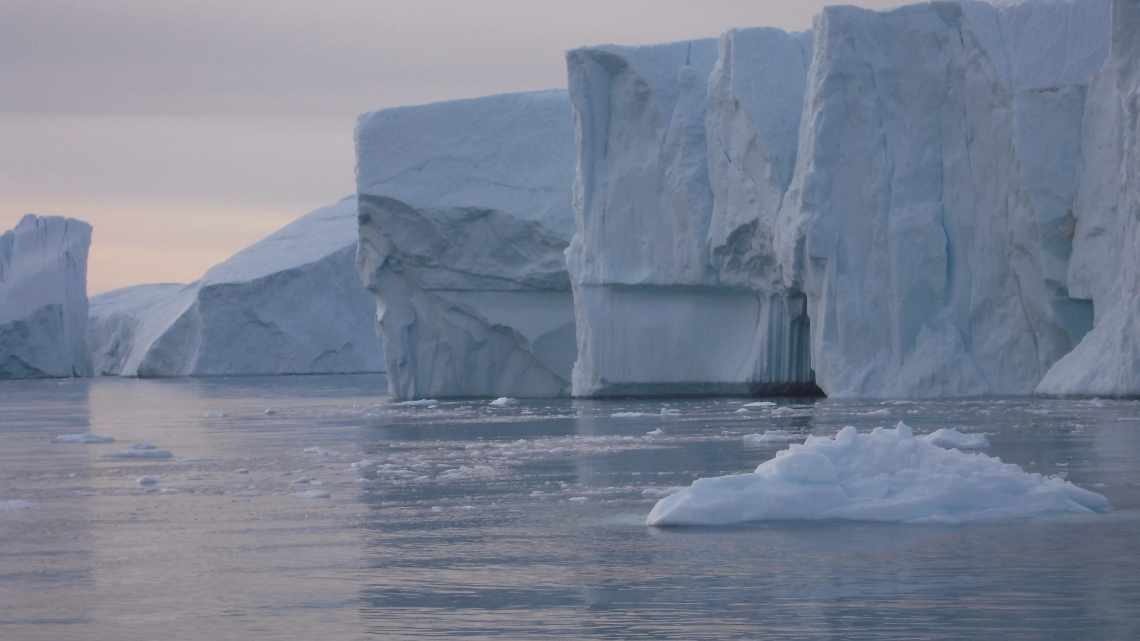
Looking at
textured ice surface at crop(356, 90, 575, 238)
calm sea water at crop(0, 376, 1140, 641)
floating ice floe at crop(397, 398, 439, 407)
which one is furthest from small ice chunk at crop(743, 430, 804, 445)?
textured ice surface at crop(356, 90, 575, 238)

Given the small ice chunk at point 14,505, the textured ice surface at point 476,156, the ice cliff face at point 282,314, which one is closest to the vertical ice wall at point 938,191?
the textured ice surface at point 476,156

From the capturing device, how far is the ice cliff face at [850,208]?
2166cm

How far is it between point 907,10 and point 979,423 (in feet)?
27.9

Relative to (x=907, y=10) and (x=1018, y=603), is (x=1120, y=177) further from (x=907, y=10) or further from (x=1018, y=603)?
(x=1018, y=603)

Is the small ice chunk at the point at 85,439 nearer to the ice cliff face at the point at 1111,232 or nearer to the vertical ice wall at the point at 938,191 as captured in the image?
the vertical ice wall at the point at 938,191

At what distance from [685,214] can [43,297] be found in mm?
33538

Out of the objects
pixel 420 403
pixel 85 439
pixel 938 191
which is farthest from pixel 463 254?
pixel 85 439

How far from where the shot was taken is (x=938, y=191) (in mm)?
22469

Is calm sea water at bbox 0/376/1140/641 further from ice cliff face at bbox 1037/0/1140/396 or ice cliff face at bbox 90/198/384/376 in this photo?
ice cliff face at bbox 90/198/384/376

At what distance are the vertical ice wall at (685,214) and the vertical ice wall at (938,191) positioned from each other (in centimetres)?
136

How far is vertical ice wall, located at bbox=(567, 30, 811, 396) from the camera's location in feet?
80.6

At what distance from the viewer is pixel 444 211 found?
1107 inches

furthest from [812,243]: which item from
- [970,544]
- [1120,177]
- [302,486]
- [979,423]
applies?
[970,544]

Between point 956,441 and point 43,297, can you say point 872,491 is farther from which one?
point 43,297
